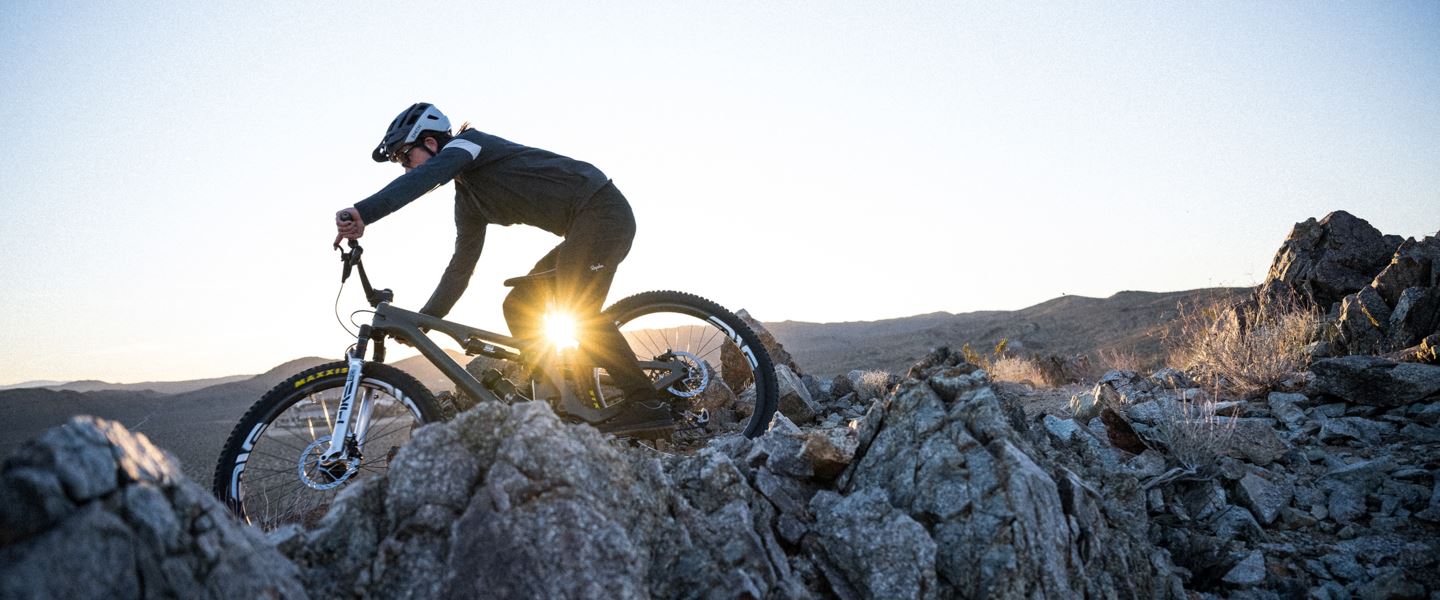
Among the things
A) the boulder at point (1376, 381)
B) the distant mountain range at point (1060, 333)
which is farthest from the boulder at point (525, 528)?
the distant mountain range at point (1060, 333)

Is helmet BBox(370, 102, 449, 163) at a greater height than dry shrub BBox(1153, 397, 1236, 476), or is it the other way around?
helmet BBox(370, 102, 449, 163)

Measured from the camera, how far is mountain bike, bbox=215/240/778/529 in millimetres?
3844

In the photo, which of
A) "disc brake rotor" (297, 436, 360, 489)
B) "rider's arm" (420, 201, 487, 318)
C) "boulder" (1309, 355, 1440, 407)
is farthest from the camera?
"boulder" (1309, 355, 1440, 407)

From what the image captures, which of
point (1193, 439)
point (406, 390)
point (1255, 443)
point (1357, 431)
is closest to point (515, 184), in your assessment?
point (406, 390)

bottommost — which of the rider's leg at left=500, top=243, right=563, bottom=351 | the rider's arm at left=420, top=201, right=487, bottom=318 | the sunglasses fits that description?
the rider's leg at left=500, top=243, right=563, bottom=351

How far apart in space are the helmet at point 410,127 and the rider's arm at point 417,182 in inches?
13.7

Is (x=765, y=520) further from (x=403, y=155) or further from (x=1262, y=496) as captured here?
(x=1262, y=496)

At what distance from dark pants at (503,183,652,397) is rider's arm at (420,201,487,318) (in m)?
0.38

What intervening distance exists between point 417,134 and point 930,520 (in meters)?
3.46

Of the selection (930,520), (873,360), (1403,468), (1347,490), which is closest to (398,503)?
(930,520)

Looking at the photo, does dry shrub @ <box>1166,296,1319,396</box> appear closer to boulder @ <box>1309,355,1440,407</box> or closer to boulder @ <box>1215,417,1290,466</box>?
boulder @ <box>1309,355,1440,407</box>

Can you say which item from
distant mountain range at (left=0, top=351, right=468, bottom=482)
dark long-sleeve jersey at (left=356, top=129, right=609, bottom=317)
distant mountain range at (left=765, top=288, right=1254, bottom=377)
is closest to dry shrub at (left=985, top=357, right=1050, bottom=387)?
dark long-sleeve jersey at (left=356, top=129, right=609, bottom=317)

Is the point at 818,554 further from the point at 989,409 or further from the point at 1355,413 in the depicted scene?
the point at 1355,413

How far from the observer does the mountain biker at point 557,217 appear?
14.7ft
